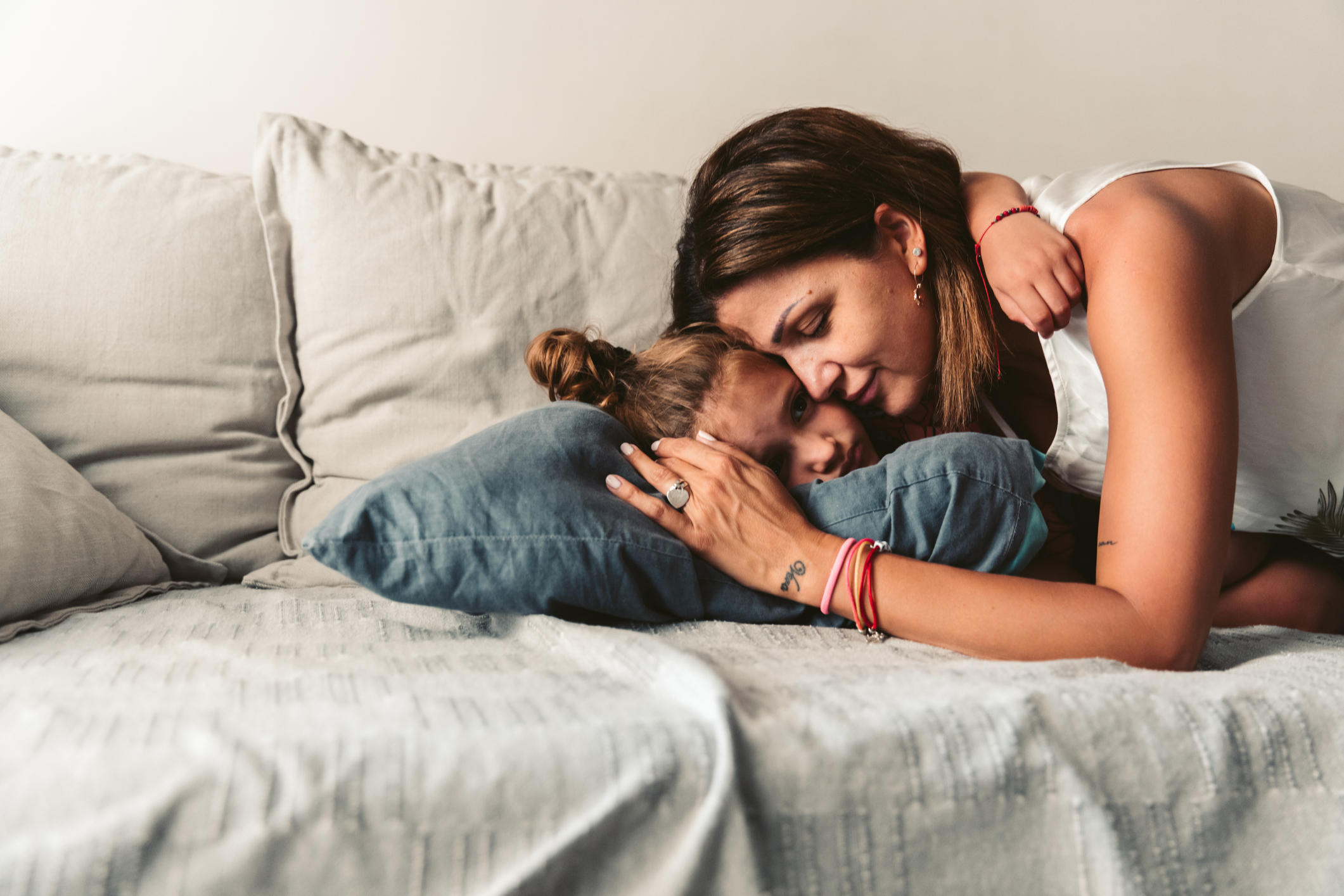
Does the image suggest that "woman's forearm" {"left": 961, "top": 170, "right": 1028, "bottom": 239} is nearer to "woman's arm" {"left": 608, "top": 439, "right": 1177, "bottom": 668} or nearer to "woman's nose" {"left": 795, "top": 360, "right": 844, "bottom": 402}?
"woman's nose" {"left": 795, "top": 360, "right": 844, "bottom": 402}

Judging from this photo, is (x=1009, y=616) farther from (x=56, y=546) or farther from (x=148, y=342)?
(x=148, y=342)

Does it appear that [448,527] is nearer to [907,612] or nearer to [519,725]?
[519,725]

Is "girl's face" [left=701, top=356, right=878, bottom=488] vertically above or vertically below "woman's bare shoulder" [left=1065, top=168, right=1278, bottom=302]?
Result: below

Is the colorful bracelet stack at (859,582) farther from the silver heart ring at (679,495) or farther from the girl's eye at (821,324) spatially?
A: the girl's eye at (821,324)

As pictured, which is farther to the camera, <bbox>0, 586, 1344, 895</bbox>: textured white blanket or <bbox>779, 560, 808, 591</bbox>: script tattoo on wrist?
<bbox>779, 560, 808, 591</bbox>: script tattoo on wrist

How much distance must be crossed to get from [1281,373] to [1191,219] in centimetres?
26

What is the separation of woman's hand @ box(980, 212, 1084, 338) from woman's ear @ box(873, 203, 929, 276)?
108 millimetres

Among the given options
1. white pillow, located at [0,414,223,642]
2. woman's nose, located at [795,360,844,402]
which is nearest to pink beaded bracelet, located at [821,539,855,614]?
woman's nose, located at [795,360,844,402]

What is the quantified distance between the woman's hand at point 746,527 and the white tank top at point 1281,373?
1.30 ft

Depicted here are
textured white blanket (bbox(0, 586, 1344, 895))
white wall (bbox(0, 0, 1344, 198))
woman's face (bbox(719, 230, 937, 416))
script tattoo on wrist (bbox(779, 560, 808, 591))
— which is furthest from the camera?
white wall (bbox(0, 0, 1344, 198))

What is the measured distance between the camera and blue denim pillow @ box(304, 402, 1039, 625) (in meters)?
0.77

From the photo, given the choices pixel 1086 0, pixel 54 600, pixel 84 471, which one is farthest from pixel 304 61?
pixel 1086 0

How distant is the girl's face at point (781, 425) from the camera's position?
3.52 feet

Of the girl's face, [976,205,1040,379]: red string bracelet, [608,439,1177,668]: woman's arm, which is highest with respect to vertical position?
[976,205,1040,379]: red string bracelet
